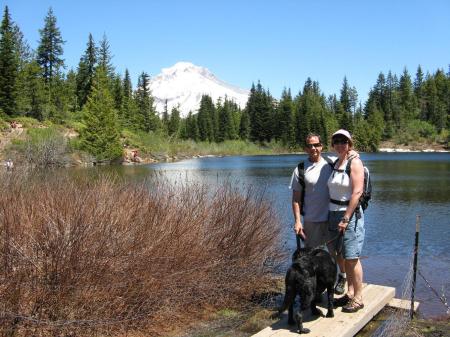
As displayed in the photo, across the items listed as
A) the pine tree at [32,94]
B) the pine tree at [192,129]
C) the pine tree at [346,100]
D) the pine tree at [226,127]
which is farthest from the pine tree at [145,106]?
the pine tree at [346,100]

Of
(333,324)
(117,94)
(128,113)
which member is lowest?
(333,324)

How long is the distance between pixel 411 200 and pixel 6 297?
23.4 metres

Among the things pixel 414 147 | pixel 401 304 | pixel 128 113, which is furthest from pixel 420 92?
pixel 401 304

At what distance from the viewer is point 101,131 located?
61938 mm

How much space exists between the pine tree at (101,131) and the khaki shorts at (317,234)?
56343 mm

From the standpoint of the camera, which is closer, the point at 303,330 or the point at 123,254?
the point at 303,330

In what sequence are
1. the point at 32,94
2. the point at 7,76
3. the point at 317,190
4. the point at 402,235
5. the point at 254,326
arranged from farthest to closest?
the point at 32,94
the point at 7,76
the point at 402,235
the point at 254,326
the point at 317,190

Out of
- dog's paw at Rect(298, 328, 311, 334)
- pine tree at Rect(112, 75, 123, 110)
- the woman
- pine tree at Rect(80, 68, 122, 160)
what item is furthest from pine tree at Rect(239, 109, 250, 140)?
dog's paw at Rect(298, 328, 311, 334)

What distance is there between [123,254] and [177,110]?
132 metres

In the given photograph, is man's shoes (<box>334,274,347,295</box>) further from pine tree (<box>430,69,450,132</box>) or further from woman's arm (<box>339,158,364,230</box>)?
pine tree (<box>430,69,450,132</box>)

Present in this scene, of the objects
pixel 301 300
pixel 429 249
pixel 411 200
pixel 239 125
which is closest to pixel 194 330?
pixel 301 300

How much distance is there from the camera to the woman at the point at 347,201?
553 cm

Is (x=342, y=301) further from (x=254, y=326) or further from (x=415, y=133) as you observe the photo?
(x=415, y=133)

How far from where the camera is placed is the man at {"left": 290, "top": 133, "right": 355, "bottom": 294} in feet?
19.7
